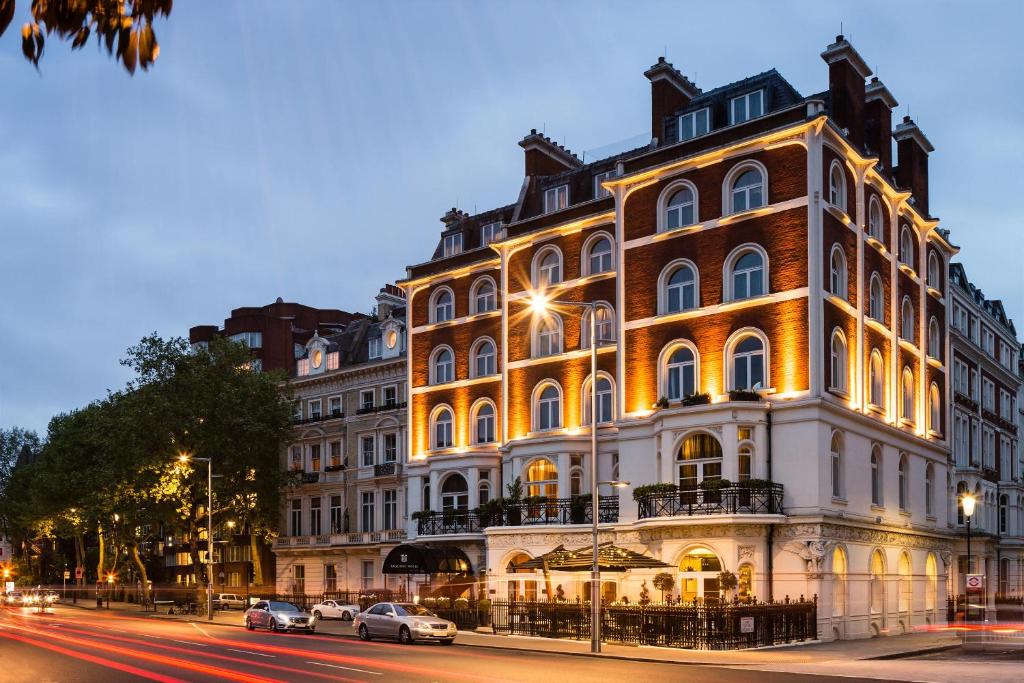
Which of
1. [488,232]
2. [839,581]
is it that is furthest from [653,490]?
[488,232]

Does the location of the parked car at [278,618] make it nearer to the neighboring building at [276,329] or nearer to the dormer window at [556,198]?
the dormer window at [556,198]

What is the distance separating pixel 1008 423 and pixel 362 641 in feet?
140

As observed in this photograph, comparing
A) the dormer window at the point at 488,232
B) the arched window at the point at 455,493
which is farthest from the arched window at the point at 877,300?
the arched window at the point at 455,493

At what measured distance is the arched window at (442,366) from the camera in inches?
2183

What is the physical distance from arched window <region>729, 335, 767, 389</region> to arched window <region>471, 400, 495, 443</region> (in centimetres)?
1501

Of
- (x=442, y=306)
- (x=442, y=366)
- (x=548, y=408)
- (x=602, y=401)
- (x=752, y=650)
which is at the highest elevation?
(x=442, y=306)

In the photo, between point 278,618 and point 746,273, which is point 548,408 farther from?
point 278,618

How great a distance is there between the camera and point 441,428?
55406 millimetres

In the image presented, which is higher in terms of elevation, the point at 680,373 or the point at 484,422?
the point at 680,373

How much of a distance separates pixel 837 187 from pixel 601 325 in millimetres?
11460

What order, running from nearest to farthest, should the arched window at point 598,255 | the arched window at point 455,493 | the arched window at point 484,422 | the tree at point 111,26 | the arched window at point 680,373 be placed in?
the tree at point 111,26 → the arched window at point 680,373 → the arched window at point 598,255 → the arched window at point 455,493 → the arched window at point 484,422

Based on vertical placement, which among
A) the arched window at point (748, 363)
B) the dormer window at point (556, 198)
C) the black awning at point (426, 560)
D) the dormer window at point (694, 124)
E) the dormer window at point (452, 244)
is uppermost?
the dormer window at point (694, 124)

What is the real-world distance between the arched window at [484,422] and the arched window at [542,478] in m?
4.73

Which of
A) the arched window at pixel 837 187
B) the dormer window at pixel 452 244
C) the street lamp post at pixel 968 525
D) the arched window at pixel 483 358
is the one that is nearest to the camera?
the street lamp post at pixel 968 525
